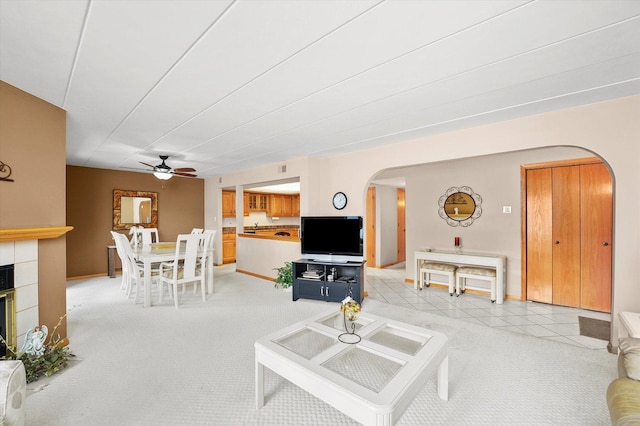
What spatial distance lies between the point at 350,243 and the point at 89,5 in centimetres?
347

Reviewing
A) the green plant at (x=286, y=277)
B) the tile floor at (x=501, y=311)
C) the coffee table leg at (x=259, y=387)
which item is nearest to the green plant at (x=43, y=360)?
the coffee table leg at (x=259, y=387)

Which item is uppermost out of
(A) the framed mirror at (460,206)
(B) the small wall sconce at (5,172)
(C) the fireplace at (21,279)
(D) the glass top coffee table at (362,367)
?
(B) the small wall sconce at (5,172)

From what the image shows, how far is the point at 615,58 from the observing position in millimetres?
1846

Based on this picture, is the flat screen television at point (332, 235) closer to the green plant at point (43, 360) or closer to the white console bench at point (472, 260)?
the white console bench at point (472, 260)

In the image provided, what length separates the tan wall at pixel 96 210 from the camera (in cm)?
552

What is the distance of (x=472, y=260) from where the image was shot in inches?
169

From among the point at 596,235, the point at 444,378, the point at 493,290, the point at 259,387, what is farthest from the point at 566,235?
the point at 259,387

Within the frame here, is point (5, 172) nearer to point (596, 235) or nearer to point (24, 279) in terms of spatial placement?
point (24, 279)

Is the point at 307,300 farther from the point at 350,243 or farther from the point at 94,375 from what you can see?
the point at 94,375

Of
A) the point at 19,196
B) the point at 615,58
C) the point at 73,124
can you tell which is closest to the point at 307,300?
the point at 19,196

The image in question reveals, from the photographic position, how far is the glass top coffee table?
1339mm

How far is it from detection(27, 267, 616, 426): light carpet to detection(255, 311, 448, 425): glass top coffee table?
0.24m

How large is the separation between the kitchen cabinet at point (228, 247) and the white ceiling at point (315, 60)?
440 cm

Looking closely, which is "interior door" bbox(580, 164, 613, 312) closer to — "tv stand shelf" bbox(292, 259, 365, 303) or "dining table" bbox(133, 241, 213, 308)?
"tv stand shelf" bbox(292, 259, 365, 303)
